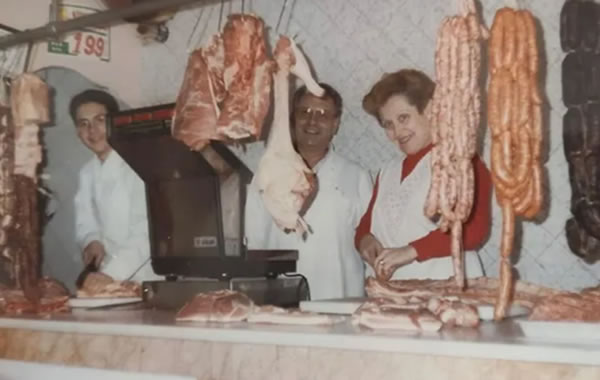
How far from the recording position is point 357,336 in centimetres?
166

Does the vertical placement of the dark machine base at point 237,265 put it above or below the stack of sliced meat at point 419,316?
above

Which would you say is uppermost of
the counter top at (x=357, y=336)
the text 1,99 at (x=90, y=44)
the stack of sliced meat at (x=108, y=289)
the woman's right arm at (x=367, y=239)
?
the text 1,99 at (x=90, y=44)

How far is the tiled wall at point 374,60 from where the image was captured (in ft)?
7.20

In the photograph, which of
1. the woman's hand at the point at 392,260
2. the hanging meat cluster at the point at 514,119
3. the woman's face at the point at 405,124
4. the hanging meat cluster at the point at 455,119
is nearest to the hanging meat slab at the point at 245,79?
the woman's face at the point at 405,124

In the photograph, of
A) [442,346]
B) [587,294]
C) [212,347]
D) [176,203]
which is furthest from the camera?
[176,203]

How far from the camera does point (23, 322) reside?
2.28 meters

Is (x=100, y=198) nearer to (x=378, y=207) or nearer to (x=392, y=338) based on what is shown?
(x=378, y=207)

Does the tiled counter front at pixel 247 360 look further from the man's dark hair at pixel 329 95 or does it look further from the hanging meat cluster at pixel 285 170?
the man's dark hair at pixel 329 95

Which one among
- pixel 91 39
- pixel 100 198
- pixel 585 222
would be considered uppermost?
pixel 91 39

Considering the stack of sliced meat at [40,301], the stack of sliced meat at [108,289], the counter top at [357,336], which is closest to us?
the counter top at [357,336]

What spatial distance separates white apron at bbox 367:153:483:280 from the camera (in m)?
2.28

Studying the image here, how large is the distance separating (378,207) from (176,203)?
566 millimetres

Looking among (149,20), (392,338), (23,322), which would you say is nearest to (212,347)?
(392,338)

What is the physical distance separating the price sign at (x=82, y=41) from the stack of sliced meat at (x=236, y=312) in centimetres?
115
